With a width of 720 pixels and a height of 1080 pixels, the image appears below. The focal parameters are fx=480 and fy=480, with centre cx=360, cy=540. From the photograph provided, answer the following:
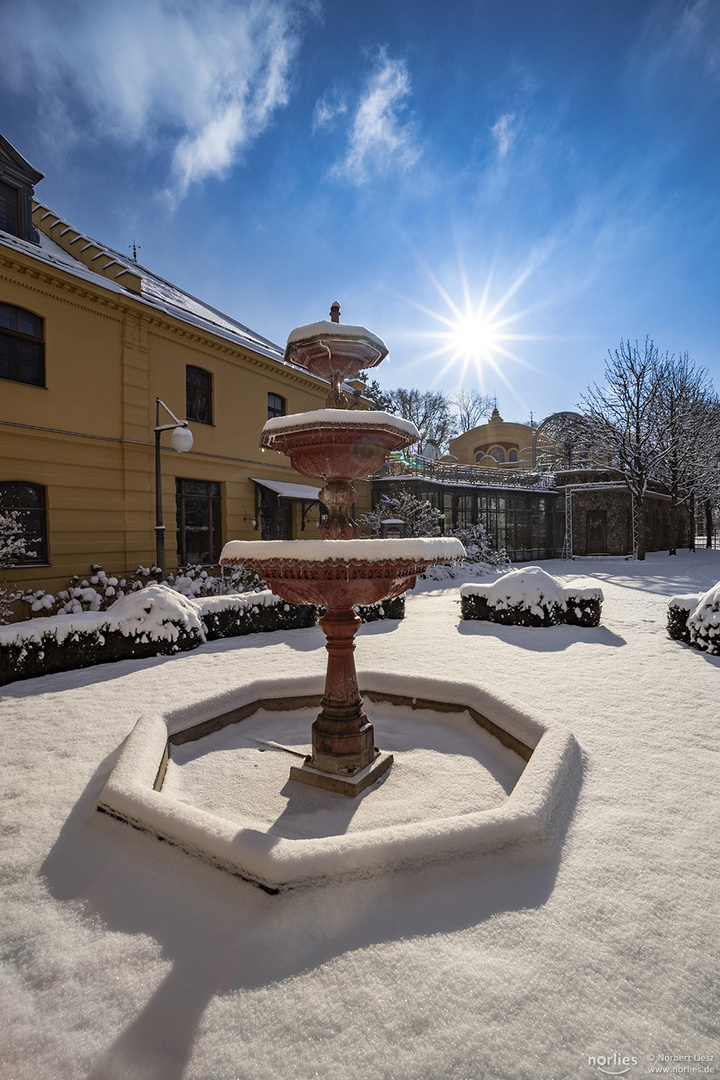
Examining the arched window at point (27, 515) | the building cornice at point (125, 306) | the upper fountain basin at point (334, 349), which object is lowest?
the arched window at point (27, 515)

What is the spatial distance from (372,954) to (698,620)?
6.96m

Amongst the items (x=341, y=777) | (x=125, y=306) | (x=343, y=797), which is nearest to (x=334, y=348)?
(x=341, y=777)

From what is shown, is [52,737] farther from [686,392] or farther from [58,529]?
[686,392]

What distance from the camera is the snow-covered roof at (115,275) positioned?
10.3m

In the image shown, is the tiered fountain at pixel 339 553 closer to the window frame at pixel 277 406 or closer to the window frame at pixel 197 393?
the window frame at pixel 197 393

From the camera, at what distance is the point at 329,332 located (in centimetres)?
366

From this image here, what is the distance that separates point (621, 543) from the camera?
86.1ft

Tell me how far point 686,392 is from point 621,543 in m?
9.59

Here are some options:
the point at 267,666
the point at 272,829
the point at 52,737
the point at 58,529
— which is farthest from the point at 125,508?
the point at 272,829

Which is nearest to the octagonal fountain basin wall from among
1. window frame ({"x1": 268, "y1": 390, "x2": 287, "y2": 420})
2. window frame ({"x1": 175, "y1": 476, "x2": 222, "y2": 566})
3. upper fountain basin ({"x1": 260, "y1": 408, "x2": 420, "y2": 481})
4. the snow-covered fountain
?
the snow-covered fountain

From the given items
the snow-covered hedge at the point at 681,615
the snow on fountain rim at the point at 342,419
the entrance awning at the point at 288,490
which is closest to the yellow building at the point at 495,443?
the entrance awning at the point at 288,490

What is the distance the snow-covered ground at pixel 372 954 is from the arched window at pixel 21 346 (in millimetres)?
9495

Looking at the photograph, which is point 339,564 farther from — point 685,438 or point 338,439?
point 685,438

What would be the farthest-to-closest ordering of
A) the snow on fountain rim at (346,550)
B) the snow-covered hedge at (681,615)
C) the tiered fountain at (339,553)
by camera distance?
1. the snow-covered hedge at (681,615)
2. the tiered fountain at (339,553)
3. the snow on fountain rim at (346,550)
